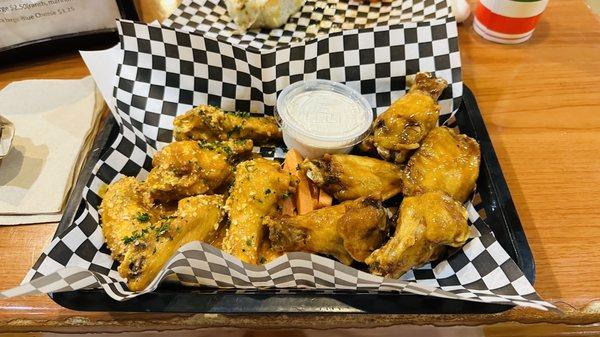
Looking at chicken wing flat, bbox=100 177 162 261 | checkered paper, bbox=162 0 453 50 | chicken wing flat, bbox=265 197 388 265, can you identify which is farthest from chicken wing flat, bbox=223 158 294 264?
checkered paper, bbox=162 0 453 50

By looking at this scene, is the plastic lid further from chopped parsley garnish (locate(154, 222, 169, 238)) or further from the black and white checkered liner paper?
chopped parsley garnish (locate(154, 222, 169, 238))

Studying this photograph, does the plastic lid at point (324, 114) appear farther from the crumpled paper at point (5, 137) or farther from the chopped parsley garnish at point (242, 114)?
the crumpled paper at point (5, 137)

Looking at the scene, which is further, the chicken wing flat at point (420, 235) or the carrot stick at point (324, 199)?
the carrot stick at point (324, 199)

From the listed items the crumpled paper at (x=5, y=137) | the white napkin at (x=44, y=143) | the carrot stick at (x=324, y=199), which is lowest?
the carrot stick at (x=324, y=199)

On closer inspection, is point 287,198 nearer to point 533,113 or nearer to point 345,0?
point 533,113

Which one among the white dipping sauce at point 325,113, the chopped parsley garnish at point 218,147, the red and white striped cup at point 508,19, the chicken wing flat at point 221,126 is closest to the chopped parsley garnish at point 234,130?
the chicken wing flat at point 221,126

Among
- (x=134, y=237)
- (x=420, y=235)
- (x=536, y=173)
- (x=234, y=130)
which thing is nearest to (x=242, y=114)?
(x=234, y=130)

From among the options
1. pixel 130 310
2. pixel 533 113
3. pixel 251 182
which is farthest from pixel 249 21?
pixel 130 310

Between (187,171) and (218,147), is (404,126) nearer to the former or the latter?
(218,147)
